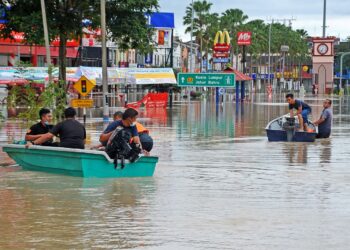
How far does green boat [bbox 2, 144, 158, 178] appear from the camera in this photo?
16.4 m

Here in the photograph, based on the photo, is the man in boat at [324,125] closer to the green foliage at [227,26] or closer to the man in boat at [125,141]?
the man in boat at [125,141]

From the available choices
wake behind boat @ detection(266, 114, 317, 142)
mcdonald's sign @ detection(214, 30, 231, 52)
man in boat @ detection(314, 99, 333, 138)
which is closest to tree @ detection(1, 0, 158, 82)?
man in boat @ detection(314, 99, 333, 138)

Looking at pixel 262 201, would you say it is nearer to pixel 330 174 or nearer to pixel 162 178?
pixel 162 178

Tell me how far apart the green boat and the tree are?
22811mm

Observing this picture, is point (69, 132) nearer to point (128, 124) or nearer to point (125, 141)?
point (128, 124)

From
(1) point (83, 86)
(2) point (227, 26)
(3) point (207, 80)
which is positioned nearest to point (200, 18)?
(2) point (227, 26)

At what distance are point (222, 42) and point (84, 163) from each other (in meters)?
75.8

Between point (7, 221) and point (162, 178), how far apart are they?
18.9 ft

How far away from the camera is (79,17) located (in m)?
41.1

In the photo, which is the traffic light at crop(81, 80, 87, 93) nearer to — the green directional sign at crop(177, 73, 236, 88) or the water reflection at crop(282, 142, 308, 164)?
the water reflection at crop(282, 142, 308, 164)

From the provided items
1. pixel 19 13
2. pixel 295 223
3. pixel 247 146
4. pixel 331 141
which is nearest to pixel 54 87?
pixel 247 146

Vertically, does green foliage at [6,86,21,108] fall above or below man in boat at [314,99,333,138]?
above

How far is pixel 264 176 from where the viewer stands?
18078 millimetres

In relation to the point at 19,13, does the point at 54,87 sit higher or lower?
lower
